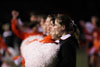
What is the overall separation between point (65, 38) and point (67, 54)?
24cm

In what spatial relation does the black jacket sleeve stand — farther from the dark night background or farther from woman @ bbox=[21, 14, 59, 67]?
the dark night background

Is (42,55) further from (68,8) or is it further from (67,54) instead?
(68,8)

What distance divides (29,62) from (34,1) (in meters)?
7.58

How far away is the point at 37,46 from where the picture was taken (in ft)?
11.1

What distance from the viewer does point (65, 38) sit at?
10.6 feet

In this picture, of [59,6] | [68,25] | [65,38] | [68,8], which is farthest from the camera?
[68,8]

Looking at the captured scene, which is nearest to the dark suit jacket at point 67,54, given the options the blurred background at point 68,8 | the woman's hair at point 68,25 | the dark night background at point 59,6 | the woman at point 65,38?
the woman at point 65,38

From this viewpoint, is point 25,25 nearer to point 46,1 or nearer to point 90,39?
point 90,39

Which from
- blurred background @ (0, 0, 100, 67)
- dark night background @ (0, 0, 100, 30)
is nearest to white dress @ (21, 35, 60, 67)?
blurred background @ (0, 0, 100, 67)

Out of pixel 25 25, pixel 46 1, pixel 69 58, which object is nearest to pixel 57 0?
pixel 46 1

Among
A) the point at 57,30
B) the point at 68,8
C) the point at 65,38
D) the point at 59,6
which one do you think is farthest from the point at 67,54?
the point at 68,8

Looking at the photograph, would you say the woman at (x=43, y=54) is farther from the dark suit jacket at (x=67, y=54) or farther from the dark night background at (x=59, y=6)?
the dark night background at (x=59, y=6)

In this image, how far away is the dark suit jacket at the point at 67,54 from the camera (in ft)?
10.1

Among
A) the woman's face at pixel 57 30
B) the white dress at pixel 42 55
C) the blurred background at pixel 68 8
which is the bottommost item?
the blurred background at pixel 68 8
